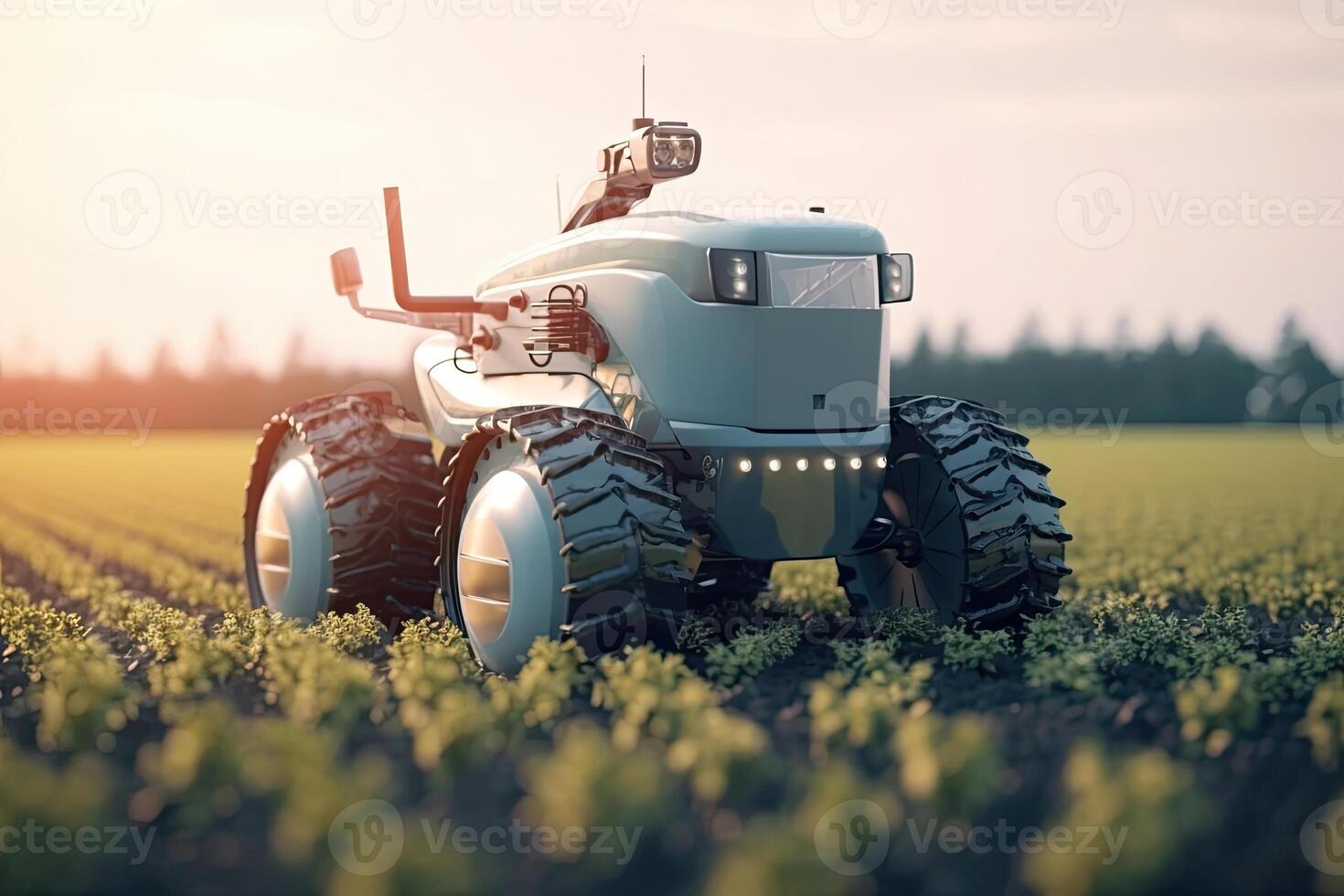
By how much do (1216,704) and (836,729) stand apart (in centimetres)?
135

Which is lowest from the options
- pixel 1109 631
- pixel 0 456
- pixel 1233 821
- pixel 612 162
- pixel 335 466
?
pixel 0 456

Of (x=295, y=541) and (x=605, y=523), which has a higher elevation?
(x=605, y=523)

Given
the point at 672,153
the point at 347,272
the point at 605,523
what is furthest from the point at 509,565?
the point at 347,272

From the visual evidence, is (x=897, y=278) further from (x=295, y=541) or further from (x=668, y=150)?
(x=295, y=541)

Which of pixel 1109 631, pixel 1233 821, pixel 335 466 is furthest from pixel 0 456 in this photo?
pixel 1233 821

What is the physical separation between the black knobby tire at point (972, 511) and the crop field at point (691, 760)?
26cm

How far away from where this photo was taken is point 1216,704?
455cm

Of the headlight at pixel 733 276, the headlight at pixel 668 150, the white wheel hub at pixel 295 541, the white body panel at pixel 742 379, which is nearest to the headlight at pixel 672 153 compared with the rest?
the headlight at pixel 668 150

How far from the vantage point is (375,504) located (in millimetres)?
7832

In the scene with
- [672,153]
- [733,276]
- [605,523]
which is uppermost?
[672,153]

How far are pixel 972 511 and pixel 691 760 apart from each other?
3.20 metres

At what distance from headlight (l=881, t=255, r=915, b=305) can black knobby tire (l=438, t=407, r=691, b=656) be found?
5.34ft

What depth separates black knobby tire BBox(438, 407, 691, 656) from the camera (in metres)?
5.64

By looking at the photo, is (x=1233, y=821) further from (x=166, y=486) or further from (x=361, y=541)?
(x=166, y=486)
